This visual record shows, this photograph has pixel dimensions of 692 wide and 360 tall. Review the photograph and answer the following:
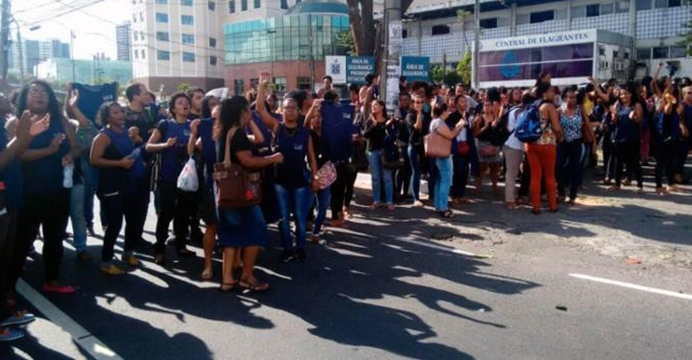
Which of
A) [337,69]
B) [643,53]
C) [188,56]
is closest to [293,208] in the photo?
[337,69]

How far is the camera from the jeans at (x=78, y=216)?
702cm

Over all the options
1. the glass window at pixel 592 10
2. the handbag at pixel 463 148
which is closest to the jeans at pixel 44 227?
the handbag at pixel 463 148

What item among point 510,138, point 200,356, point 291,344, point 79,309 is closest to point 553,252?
point 510,138

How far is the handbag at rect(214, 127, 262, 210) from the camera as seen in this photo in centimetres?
559

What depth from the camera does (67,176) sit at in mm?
5820

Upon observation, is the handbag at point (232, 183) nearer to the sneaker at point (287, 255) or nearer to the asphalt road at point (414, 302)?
the asphalt road at point (414, 302)

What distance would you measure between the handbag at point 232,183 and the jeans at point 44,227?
1489mm

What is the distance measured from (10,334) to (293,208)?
3.05 meters

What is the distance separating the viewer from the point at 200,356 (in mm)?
4398

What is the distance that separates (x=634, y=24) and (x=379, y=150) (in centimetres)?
3147

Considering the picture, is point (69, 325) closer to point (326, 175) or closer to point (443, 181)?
point (326, 175)

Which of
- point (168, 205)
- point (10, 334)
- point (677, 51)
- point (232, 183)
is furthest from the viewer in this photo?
point (677, 51)

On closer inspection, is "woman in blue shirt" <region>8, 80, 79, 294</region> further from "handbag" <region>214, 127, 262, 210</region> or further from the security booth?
the security booth

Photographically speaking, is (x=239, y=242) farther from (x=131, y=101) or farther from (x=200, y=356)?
(x=131, y=101)
